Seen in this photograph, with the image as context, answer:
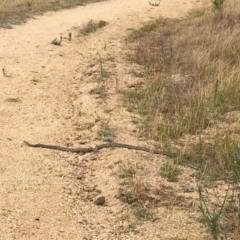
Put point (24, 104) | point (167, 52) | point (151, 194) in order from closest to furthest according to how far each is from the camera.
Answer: point (151, 194) → point (24, 104) → point (167, 52)

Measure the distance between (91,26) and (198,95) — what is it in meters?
5.18

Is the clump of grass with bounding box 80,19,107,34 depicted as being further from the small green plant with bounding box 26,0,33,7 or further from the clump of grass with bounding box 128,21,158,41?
the small green plant with bounding box 26,0,33,7

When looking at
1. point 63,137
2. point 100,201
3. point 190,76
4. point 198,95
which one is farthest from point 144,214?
point 190,76

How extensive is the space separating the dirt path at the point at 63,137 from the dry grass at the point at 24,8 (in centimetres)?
112

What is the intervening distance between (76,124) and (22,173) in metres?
1.28

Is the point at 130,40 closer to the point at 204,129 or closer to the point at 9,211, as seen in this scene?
the point at 204,129

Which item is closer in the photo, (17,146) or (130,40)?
(17,146)

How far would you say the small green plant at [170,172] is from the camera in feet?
13.5

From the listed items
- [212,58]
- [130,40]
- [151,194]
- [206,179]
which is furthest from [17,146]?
[130,40]

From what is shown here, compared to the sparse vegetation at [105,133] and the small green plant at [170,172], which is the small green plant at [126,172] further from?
the sparse vegetation at [105,133]

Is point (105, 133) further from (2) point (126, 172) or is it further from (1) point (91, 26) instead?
(1) point (91, 26)

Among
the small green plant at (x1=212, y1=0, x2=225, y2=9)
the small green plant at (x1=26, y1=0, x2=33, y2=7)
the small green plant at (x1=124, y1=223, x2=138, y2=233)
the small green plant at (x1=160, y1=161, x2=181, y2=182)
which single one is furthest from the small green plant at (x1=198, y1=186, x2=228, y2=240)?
the small green plant at (x1=26, y1=0, x2=33, y2=7)

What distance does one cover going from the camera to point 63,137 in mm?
4977

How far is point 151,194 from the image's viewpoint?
3.84 m
